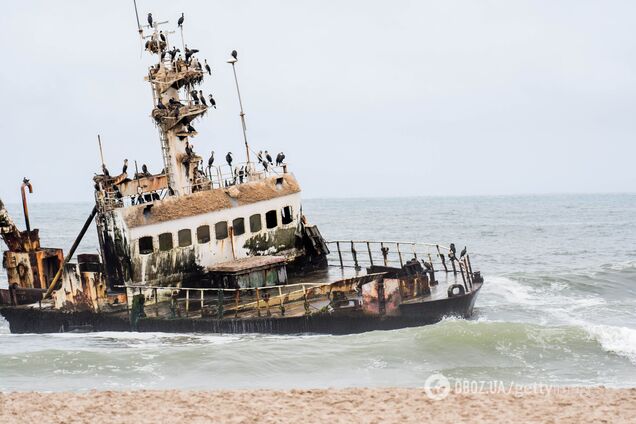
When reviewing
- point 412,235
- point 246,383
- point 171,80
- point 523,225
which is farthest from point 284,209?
point 523,225

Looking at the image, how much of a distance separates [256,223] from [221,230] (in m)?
1.23

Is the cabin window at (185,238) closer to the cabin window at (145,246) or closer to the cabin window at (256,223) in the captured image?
the cabin window at (145,246)

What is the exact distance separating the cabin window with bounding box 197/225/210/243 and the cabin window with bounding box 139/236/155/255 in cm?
137

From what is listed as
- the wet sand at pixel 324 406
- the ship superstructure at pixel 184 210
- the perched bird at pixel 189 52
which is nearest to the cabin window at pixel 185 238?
the ship superstructure at pixel 184 210

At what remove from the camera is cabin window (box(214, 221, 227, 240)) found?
Result: 25.3m

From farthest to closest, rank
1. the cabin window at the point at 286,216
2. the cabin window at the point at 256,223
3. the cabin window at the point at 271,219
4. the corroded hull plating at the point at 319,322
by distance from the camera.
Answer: the cabin window at the point at 286,216, the cabin window at the point at 271,219, the cabin window at the point at 256,223, the corroded hull plating at the point at 319,322

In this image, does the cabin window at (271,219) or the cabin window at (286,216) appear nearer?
the cabin window at (271,219)

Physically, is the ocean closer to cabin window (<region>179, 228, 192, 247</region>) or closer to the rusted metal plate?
the rusted metal plate

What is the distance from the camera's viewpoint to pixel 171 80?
83.7 ft

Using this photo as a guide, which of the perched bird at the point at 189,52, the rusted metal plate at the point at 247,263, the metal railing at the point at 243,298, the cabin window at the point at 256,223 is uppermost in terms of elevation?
the perched bird at the point at 189,52

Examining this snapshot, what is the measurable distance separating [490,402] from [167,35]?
1503 centimetres

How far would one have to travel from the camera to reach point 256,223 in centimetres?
2617

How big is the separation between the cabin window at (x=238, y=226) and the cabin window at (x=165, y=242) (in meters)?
2.02

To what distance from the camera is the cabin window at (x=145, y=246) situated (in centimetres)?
2395
